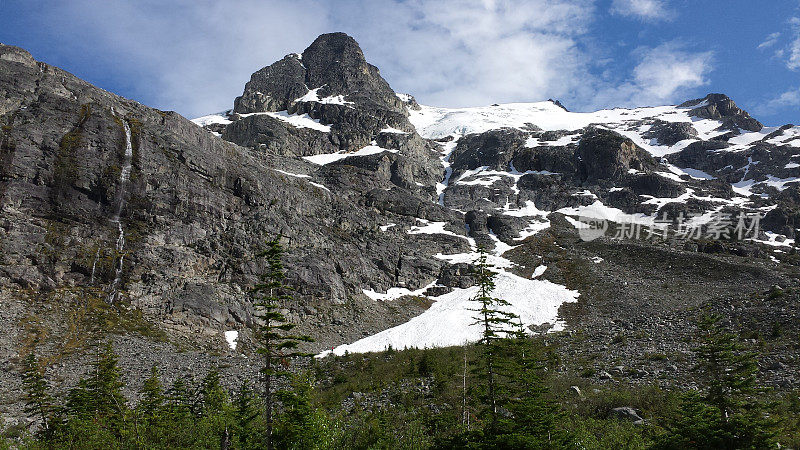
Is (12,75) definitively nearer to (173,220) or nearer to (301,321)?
(173,220)

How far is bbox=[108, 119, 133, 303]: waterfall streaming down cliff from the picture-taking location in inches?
1953

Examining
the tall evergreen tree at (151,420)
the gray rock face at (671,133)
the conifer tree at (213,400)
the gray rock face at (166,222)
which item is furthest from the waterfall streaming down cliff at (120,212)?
the gray rock face at (671,133)

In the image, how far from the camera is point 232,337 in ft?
165

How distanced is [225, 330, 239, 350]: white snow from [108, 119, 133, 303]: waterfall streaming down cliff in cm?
1428

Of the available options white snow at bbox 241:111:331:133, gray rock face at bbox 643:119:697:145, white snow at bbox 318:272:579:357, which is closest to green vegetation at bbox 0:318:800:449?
white snow at bbox 318:272:579:357

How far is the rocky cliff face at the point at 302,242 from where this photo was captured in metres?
46.4

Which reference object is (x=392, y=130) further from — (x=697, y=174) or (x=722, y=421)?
(x=722, y=421)

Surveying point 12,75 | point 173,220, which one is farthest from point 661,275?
point 12,75

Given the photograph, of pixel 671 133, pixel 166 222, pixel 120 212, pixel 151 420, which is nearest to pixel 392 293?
pixel 166 222

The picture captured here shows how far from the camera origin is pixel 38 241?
162 ft

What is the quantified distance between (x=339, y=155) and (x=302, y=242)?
224 ft

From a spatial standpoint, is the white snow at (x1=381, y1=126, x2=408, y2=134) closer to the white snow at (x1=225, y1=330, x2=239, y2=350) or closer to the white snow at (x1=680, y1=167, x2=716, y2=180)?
the white snow at (x1=680, y1=167, x2=716, y2=180)

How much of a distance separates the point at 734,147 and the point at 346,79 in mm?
164751

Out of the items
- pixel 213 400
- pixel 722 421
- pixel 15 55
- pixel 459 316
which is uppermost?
pixel 15 55
